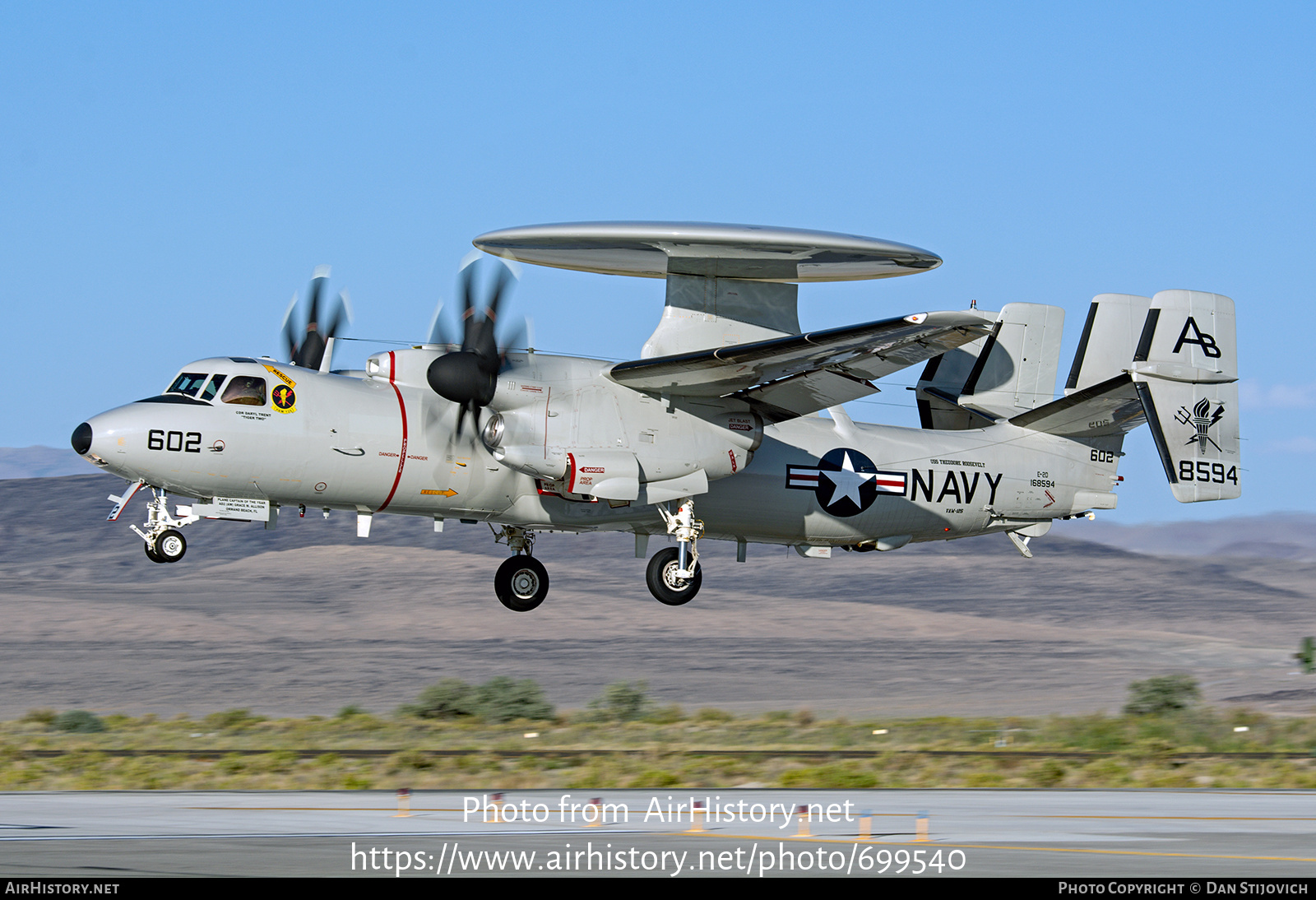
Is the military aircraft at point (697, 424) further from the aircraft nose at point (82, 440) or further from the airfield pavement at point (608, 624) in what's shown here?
the airfield pavement at point (608, 624)

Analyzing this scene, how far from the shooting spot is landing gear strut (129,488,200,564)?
21375 millimetres

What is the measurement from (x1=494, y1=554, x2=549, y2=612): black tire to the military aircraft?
5 centimetres

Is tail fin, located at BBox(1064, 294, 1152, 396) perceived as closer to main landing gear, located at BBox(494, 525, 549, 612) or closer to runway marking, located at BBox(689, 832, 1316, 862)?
main landing gear, located at BBox(494, 525, 549, 612)

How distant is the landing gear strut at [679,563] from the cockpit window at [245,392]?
6.75 meters

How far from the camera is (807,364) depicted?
21781 millimetres

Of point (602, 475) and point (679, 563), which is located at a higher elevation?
point (602, 475)

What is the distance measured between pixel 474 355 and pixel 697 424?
→ 13.3 ft

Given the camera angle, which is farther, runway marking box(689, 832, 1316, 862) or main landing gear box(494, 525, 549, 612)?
main landing gear box(494, 525, 549, 612)

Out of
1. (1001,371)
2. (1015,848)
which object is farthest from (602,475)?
(1001,371)

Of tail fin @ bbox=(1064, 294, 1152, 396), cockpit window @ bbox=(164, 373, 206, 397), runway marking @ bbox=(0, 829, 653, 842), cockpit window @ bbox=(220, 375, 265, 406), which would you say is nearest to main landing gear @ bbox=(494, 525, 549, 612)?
cockpit window @ bbox=(220, 375, 265, 406)

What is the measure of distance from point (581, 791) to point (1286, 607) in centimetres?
8897

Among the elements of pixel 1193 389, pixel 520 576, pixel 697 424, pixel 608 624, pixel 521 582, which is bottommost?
pixel 608 624

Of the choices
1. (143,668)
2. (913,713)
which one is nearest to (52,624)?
(143,668)

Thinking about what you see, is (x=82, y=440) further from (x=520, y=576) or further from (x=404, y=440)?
(x=520, y=576)
